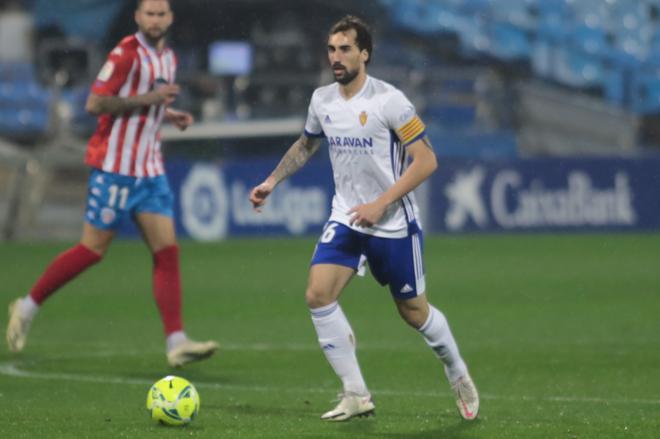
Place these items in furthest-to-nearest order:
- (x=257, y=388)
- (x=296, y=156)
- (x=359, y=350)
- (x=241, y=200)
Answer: (x=241, y=200), (x=359, y=350), (x=257, y=388), (x=296, y=156)

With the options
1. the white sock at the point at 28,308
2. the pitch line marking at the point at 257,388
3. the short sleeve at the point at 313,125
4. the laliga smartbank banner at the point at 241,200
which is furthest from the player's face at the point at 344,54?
the laliga smartbank banner at the point at 241,200

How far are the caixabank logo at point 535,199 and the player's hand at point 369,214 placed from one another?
14.6 meters

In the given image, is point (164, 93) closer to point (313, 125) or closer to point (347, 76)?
point (313, 125)

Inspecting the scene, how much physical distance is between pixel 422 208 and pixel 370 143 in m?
14.4

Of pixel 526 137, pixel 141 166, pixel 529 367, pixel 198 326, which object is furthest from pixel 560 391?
pixel 526 137

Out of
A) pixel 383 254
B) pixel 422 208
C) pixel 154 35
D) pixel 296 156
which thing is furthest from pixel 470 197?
pixel 383 254

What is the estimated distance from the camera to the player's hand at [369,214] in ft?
21.4

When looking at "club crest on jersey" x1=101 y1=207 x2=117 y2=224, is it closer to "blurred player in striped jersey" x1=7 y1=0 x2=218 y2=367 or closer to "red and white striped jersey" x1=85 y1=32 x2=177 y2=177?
"blurred player in striped jersey" x1=7 y1=0 x2=218 y2=367

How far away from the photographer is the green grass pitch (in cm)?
686

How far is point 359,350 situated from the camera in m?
10.3

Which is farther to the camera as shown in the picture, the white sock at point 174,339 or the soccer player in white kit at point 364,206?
the white sock at point 174,339

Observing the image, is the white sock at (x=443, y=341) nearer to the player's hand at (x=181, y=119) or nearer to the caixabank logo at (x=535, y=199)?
the player's hand at (x=181, y=119)

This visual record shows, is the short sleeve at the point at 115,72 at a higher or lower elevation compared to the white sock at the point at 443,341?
higher

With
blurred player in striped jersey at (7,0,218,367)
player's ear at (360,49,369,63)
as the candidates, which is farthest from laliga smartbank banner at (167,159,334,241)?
player's ear at (360,49,369,63)
